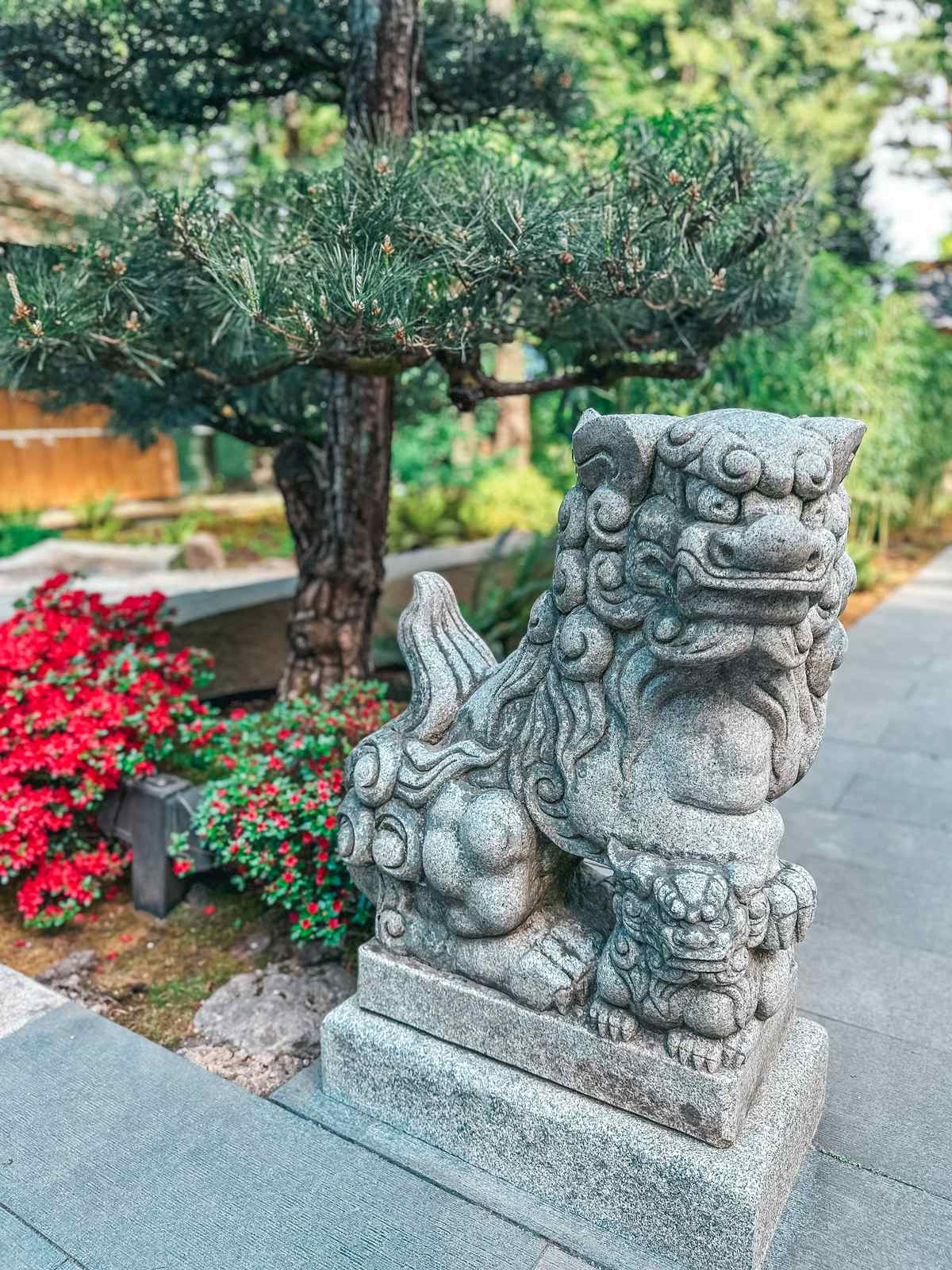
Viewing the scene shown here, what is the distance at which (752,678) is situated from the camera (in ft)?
5.89

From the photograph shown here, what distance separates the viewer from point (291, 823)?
278 centimetres

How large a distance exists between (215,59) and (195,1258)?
4.05 metres

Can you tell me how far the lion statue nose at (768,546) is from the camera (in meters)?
1.62

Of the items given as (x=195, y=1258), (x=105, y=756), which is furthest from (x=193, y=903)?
(x=195, y=1258)

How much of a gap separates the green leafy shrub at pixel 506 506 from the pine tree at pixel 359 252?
555cm

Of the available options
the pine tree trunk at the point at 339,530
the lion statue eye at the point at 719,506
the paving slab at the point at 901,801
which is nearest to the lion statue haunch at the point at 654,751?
the lion statue eye at the point at 719,506

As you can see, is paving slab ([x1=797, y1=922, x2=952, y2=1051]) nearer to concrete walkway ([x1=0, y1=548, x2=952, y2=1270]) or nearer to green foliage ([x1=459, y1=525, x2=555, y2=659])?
concrete walkway ([x1=0, y1=548, x2=952, y2=1270])

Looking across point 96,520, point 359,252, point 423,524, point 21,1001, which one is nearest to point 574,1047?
point 21,1001

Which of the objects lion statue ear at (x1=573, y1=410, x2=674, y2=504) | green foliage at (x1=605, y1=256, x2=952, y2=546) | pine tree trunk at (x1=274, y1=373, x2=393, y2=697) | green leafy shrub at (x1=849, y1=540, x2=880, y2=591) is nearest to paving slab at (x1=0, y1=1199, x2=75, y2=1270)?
lion statue ear at (x1=573, y1=410, x2=674, y2=504)

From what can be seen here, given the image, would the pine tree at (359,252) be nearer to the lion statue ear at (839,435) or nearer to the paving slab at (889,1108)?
the lion statue ear at (839,435)

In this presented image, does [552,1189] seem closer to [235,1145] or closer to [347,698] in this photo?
[235,1145]

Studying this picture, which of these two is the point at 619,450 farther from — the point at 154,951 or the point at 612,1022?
the point at 154,951

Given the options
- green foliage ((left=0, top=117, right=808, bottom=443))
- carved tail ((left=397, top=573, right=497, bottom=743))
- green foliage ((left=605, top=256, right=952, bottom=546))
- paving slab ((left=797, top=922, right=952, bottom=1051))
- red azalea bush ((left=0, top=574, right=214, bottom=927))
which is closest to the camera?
carved tail ((left=397, top=573, right=497, bottom=743))

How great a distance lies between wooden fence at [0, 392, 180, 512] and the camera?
11211 millimetres
